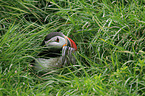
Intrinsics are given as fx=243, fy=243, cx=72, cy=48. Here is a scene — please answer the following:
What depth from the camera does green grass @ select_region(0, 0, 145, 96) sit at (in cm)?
210

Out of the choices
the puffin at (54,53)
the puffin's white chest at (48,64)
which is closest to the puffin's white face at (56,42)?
the puffin at (54,53)

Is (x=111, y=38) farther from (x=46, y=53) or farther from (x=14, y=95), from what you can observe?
(x=14, y=95)

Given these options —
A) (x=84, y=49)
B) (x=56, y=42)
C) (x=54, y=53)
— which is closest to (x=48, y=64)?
(x=54, y=53)

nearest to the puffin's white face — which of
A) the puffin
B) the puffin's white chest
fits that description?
the puffin

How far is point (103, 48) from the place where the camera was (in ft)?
8.48

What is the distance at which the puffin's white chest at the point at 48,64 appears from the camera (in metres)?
2.50

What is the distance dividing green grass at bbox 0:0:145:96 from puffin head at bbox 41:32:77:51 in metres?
0.12

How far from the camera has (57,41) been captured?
2.63 metres

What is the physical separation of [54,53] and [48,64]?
0.49ft

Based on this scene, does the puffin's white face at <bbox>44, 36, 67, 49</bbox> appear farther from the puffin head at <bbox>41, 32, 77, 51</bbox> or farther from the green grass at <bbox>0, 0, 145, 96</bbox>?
the green grass at <bbox>0, 0, 145, 96</bbox>

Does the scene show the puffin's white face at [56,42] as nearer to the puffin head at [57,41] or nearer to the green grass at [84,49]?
the puffin head at [57,41]

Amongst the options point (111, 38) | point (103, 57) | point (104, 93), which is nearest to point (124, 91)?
point (104, 93)

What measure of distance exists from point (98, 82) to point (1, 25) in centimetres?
153

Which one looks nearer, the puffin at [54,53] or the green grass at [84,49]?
the green grass at [84,49]
